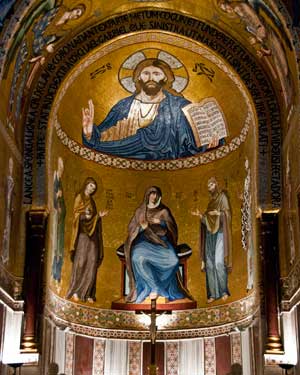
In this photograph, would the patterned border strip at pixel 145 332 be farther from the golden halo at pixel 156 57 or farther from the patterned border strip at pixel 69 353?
the golden halo at pixel 156 57

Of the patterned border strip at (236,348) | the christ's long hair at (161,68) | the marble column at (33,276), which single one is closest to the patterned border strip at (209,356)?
the patterned border strip at (236,348)

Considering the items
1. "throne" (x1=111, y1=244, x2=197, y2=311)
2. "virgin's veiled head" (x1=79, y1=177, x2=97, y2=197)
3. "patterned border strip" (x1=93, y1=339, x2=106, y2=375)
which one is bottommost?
"patterned border strip" (x1=93, y1=339, x2=106, y2=375)

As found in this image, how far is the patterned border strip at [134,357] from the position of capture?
1809cm

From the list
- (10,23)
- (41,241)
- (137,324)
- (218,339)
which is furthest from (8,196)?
(218,339)

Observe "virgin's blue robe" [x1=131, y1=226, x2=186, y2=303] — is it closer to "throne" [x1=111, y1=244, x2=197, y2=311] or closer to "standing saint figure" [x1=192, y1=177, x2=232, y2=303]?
"throne" [x1=111, y1=244, x2=197, y2=311]

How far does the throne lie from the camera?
1850 cm

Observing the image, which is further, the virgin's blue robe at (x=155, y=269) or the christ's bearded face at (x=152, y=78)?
the christ's bearded face at (x=152, y=78)

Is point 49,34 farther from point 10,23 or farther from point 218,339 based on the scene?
point 218,339

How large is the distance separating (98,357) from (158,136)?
19.4 ft

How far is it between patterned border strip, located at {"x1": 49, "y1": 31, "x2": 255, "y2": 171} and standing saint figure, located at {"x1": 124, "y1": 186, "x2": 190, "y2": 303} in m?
0.81

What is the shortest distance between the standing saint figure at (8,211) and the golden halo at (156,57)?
4.19m

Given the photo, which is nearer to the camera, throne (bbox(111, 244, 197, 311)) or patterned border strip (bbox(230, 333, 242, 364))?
patterned border strip (bbox(230, 333, 242, 364))

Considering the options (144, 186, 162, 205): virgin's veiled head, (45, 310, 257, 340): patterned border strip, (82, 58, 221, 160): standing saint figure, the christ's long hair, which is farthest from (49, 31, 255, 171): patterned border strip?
(45, 310, 257, 340): patterned border strip

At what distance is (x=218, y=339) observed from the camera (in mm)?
17828
